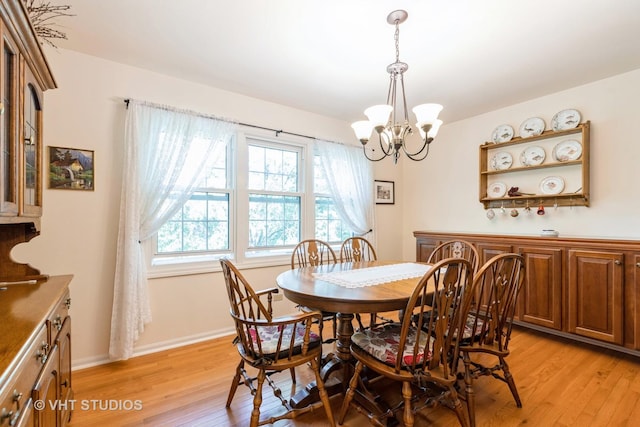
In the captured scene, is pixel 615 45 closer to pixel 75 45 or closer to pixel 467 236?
pixel 467 236

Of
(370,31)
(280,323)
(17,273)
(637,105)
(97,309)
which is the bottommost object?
(97,309)

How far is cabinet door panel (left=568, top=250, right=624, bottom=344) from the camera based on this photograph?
2.36 metres

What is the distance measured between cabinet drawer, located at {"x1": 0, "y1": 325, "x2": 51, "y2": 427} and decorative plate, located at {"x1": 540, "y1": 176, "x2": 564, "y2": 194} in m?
3.94

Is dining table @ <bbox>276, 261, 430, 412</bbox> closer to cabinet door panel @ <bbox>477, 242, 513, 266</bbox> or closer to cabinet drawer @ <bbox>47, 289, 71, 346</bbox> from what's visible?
cabinet drawer @ <bbox>47, 289, 71, 346</bbox>

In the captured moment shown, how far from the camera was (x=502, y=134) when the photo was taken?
11.2ft

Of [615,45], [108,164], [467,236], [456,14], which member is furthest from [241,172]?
[615,45]

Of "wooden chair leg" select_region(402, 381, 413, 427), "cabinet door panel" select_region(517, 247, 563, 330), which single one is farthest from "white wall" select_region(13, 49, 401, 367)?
"cabinet door panel" select_region(517, 247, 563, 330)

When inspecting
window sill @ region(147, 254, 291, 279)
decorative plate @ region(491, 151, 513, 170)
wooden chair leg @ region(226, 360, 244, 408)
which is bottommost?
wooden chair leg @ region(226, 360, 244, 408)

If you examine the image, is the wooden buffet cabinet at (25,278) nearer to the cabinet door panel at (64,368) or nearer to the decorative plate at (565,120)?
the cabinet door panel at (64,368)

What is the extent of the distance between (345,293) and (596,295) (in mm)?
2286

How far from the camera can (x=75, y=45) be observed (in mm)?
2205

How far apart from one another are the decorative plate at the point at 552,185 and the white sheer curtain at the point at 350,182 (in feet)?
6.13

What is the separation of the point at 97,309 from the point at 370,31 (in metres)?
2.90

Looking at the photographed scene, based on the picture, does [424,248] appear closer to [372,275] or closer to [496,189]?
[496,189]
